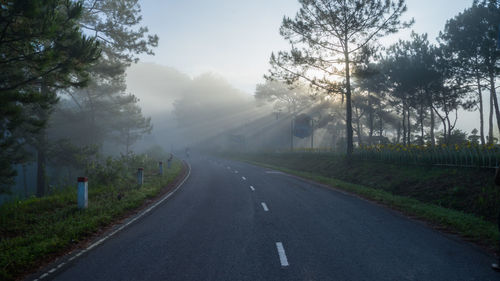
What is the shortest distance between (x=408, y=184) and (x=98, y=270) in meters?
13.5

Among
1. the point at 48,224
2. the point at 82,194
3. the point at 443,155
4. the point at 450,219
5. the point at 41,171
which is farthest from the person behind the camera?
the point at 41,171

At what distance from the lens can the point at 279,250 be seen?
5770 millimetres

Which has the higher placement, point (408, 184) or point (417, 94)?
point (417, 94)

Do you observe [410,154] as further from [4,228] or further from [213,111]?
[213,111]

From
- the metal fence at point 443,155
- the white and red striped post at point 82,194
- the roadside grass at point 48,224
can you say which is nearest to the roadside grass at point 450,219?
the metal fence at point 443,155

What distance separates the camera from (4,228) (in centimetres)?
763

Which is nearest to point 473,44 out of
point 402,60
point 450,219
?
point 402,60

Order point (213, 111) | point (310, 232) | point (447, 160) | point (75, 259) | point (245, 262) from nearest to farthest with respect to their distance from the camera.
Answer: point (245, 262) → point (75, 259) → point (310, 232) → point (447, 160) → point (213, 111)

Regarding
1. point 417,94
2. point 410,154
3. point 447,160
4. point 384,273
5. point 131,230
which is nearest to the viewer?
point 384,273

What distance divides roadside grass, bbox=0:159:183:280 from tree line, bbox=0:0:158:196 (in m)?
3.95

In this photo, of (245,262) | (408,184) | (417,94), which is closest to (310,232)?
(245,262)

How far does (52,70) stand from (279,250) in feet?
32.2

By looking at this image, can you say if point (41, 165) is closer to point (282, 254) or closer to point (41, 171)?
point (41, 171)

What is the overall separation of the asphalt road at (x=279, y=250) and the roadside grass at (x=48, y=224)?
75 cm
